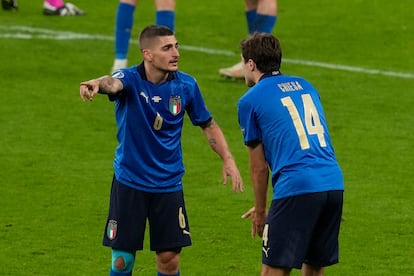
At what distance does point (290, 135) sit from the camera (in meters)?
7.34

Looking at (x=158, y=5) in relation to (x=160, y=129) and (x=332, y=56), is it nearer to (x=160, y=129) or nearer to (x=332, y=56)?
(x=332, y=56)

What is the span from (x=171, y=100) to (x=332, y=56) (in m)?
8.37

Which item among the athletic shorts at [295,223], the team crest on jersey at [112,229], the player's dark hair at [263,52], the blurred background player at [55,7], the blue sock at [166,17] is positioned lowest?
the team crest on jersey at [112,229]

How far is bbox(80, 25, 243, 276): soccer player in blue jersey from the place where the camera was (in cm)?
793

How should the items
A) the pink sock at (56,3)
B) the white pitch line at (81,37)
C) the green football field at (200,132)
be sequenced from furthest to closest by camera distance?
the pink sock at (56,3), the white pitch line at (81,37), the green football field at (200,132)

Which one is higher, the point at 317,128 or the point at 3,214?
the point at 317,128

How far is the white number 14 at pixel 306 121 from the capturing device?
7363 millimetres

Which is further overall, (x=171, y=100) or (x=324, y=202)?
(x=171, y=100)

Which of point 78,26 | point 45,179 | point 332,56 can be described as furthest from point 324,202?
point 78,26

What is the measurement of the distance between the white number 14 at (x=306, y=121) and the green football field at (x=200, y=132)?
192cm

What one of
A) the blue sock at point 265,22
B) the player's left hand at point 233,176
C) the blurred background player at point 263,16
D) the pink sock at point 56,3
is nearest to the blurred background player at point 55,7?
the pink sock at point 56,3

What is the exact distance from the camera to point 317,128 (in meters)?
7.45

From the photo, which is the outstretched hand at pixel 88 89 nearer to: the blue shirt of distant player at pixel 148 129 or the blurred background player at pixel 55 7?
the blue shirt of distant player at pixel 148 129

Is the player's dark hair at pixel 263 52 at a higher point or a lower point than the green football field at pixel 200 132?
higher
